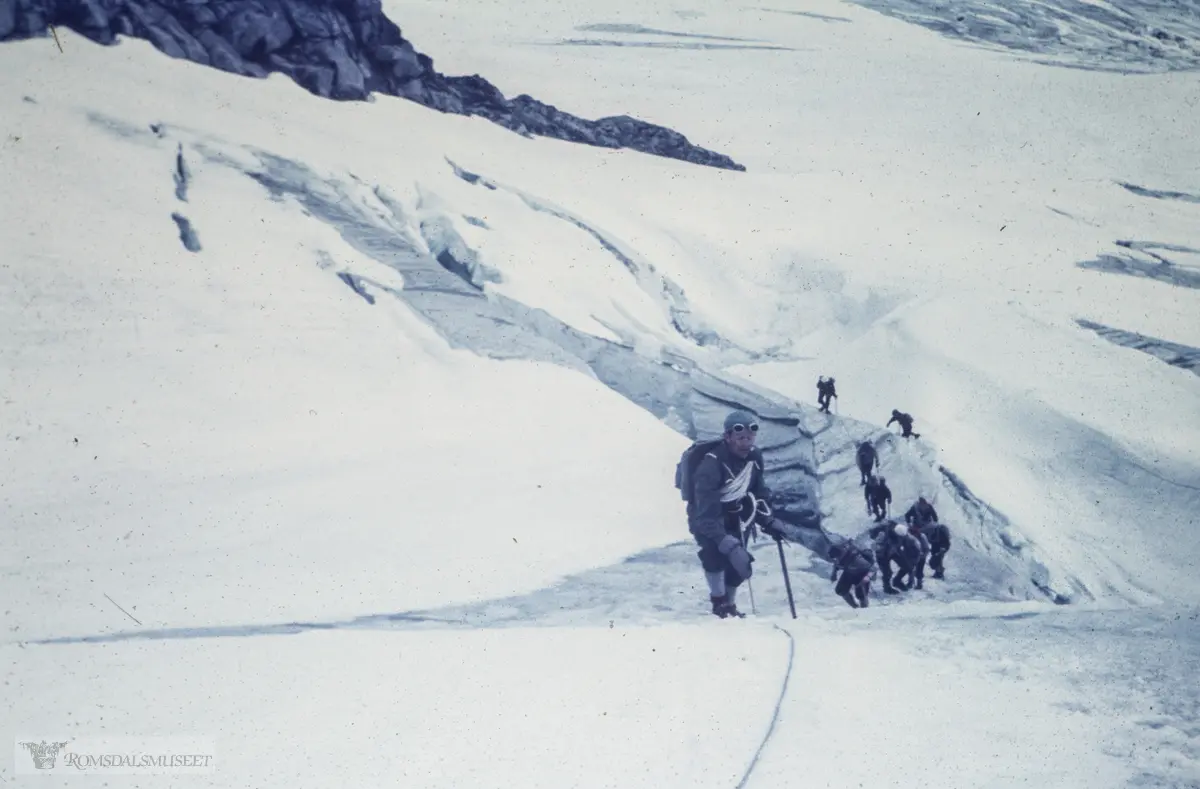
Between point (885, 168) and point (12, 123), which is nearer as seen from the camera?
point (12, 123)

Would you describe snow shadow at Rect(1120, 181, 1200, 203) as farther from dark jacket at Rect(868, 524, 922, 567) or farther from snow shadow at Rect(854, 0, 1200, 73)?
dark jacket at Rect(868, 524, 922, 567)

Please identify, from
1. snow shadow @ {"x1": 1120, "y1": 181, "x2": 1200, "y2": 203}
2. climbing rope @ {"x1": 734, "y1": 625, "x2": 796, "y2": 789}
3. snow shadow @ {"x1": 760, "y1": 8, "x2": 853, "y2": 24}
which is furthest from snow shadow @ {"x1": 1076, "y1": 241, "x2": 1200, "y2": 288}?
climbing rope @ {"x1": 734, "y1": 625, "x2": 796, "y2": 789}

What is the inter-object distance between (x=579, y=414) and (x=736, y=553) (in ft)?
7.93

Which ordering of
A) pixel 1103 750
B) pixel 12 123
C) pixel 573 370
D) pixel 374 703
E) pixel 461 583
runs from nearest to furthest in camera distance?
pixel 1103 750 → pixel 374 703 → pixel 461 583 → pixel 12 123 → pixel 573 370

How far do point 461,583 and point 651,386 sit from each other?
9.39 ft

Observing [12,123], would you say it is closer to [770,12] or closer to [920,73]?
[770,12]

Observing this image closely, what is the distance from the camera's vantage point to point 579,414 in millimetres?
6555

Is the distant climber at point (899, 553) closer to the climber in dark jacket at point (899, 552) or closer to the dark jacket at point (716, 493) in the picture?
the climber in dark jacket at point (899, 552)

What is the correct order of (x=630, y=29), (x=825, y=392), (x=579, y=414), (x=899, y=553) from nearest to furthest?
(x=899, y=553) < (x=579, y=414) < (x=825, y=392) < (x=630, y=29)

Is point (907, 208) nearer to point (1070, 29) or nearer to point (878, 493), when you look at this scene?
point (1070, 29)

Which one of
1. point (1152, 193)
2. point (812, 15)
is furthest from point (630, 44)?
point (1152, 193)

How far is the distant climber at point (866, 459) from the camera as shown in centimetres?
690

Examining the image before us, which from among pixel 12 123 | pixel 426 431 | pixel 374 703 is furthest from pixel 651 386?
pixel 12 123

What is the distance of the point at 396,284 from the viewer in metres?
7.22
